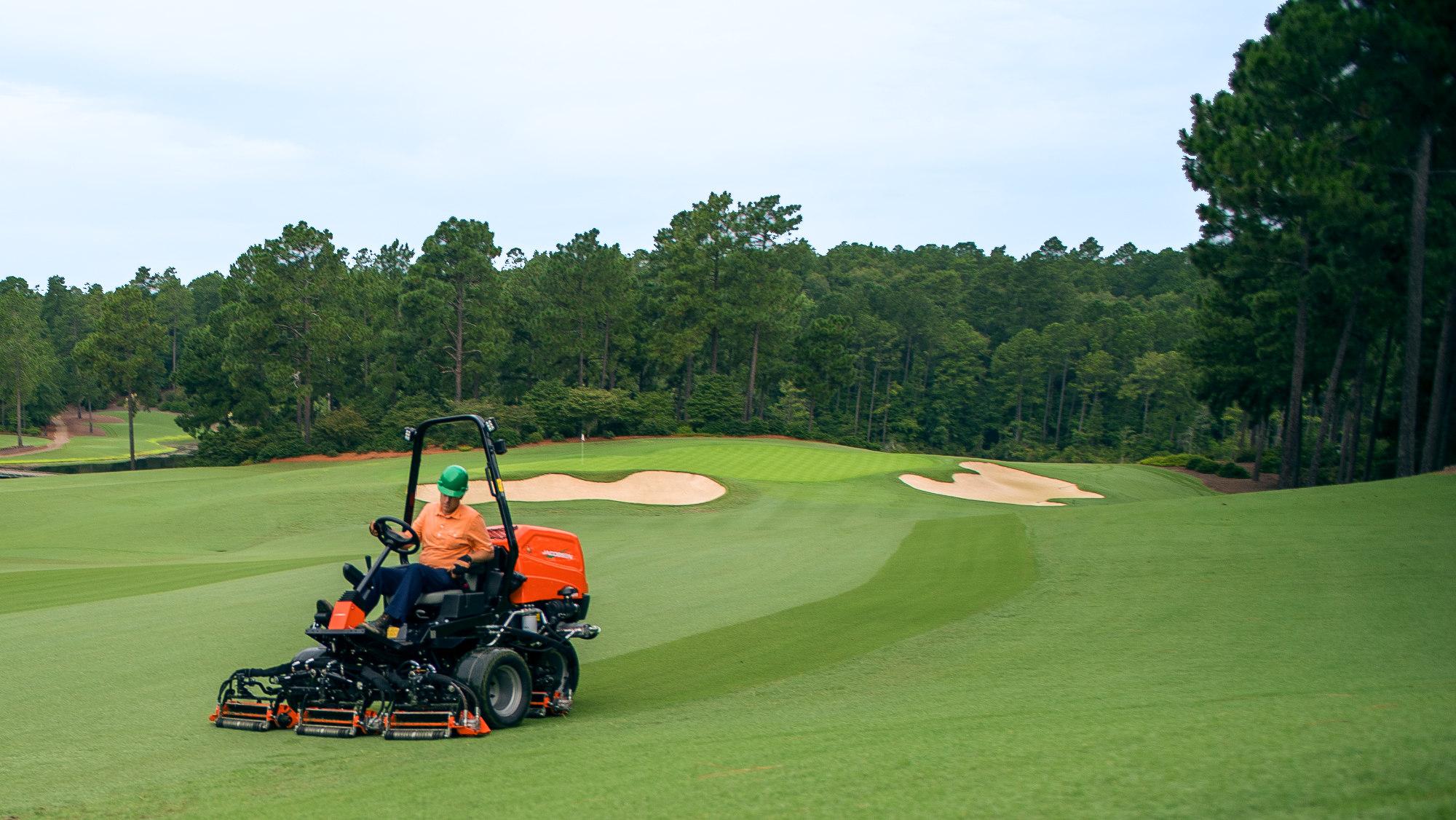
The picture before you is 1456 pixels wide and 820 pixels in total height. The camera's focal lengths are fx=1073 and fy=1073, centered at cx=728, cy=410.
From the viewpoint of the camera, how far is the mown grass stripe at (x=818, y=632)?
31.9 feet

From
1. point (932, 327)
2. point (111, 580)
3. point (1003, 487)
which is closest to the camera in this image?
point (111, 580)

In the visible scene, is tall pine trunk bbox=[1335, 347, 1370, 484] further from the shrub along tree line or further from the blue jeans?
the blue jeans

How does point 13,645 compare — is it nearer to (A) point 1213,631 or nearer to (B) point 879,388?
(A) point 1213,631

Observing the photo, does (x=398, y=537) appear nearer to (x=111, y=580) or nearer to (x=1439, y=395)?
(x=111, y=580)

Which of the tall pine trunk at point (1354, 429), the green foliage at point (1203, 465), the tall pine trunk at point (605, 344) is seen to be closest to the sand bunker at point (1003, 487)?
the tall pine trunk at point (1354, 429)

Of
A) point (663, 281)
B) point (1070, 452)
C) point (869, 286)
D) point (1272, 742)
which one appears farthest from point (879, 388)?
point (1272, 742)

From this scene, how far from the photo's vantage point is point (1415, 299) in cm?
2942

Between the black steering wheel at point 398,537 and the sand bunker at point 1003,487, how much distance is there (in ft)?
94.1

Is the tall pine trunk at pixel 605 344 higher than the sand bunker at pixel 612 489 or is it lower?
higher

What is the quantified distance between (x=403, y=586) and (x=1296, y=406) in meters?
37.9

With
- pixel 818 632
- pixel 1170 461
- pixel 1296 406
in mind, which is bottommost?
pixel 818 632

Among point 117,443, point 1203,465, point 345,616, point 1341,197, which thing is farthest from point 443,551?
point 117,443

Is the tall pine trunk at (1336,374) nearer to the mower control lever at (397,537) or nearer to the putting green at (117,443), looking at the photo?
the mower control lever at (397,537)

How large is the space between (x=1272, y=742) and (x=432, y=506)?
5863 mm
